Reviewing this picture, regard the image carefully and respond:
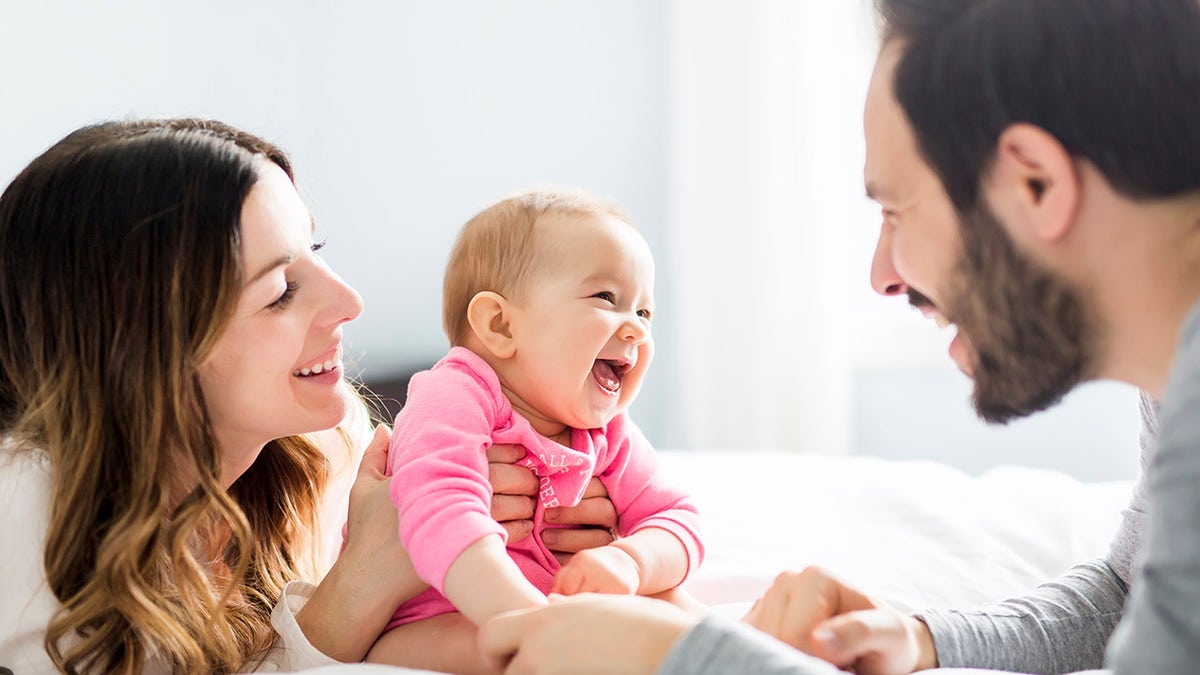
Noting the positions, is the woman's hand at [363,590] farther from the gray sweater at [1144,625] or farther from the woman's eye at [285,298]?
the gray sweater at [1144,625]

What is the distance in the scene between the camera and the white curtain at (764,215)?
3.44 m

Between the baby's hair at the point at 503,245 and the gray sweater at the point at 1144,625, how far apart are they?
0.61 meters

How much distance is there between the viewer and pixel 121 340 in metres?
1.33

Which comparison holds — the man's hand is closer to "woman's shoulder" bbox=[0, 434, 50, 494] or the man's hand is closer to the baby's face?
the baby's face

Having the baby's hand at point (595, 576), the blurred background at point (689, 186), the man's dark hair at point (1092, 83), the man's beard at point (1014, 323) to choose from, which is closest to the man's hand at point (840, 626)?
the baby's hand at point (595, 576)

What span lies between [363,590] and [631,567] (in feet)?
1.06

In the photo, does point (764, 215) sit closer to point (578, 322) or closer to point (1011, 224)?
point (578, 322)

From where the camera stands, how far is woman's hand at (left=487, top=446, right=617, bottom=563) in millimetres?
1409

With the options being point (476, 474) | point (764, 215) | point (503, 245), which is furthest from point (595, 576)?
point (764, 215)

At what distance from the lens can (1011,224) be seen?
1.11m

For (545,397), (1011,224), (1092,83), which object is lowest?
(545,397)

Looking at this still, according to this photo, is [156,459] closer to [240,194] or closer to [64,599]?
[64,599]

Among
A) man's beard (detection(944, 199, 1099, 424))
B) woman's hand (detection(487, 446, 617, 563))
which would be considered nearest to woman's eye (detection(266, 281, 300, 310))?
woman's hand (detection(487, 446, 617, 563))

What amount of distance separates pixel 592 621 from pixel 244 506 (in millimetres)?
727
